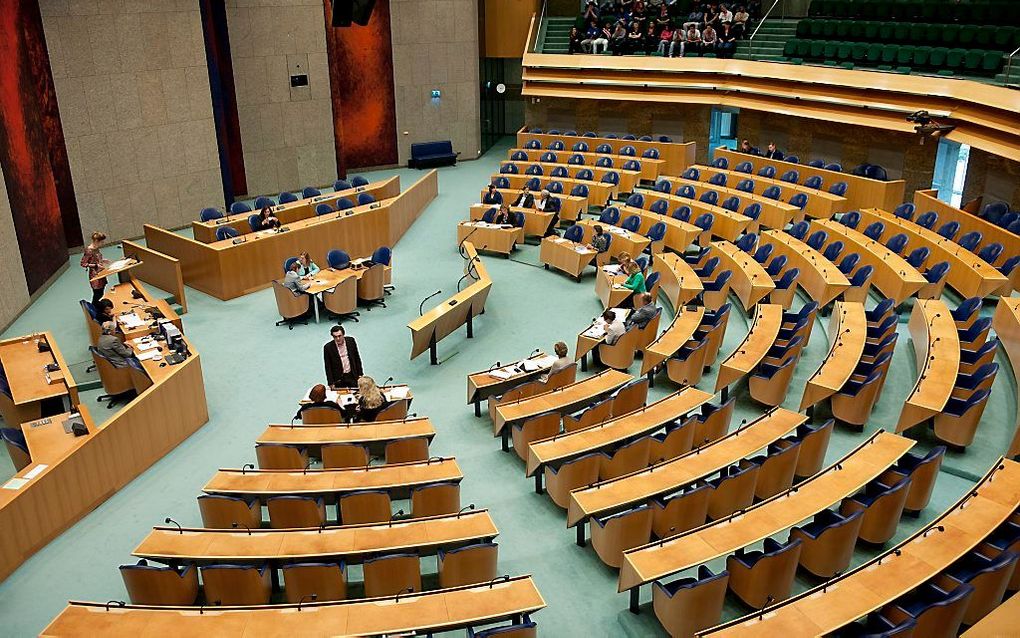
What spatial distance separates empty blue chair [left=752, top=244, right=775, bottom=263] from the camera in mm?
13812

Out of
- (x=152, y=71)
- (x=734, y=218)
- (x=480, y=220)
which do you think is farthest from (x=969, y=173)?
(x=152, y=71)

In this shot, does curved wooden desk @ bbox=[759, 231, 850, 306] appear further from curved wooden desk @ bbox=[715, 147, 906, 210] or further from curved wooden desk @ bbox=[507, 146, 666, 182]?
curved wooden desk @ bbox=[507, 146, 666, 182]

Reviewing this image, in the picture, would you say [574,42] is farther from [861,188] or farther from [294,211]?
[294,211]

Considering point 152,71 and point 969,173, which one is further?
point 152,71

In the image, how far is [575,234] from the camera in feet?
51.4

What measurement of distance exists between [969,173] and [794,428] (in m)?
10.3

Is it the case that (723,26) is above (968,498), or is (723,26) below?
above

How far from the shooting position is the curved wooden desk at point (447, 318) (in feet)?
37.6

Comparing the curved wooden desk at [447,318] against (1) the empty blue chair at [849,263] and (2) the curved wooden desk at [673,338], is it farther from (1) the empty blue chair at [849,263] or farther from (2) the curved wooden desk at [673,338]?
(1) the empty blue chair at [849,263]

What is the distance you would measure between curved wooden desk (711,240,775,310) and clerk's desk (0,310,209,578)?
8056mm

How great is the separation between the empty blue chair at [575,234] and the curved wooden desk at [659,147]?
16.5 ft

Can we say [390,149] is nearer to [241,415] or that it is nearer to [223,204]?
[223,204]

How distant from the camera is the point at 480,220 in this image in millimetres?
17281

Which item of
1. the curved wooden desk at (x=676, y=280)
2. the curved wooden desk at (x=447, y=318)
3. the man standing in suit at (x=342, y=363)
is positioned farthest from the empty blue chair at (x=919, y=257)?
the man standing in suit at (x=342, y=363)
